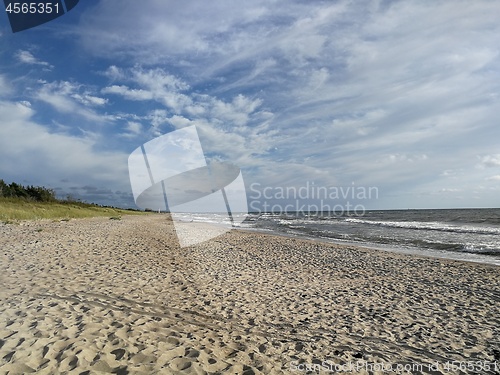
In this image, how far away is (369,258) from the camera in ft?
53.2

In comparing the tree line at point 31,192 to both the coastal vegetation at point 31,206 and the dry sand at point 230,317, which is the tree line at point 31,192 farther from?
the dry sand at point 230,317

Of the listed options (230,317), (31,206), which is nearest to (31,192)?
(31,206)

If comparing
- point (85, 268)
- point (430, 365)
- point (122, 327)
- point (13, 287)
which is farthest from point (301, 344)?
point (85, 268)

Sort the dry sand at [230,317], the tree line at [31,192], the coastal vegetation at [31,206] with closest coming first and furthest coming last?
the dry sand at [230,317] < the coastal vegetation at [31,206] < the tree line at [31,192]

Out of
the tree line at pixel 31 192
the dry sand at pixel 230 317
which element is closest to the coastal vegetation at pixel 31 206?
the tree line at pixel 31 192

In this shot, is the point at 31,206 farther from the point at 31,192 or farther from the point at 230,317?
the point at 230,317

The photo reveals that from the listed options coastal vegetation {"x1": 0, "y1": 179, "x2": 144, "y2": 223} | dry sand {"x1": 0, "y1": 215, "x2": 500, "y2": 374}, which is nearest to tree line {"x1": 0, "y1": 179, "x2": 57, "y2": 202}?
coastal vegetation {"x1": 0, "y1": 179, "x2": 144, "y2": 223}

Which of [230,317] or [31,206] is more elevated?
[31,206]

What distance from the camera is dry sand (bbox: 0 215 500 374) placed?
4.78 metres

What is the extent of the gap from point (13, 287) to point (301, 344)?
766 cm

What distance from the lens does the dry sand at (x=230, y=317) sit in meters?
4.78

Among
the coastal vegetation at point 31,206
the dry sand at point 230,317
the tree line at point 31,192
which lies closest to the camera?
the dry sand at point 230,317

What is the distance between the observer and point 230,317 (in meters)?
6.80

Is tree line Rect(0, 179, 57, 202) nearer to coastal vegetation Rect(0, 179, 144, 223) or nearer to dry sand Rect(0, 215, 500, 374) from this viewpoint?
coastal vegetation Rect(0, 179, 144, 223)
